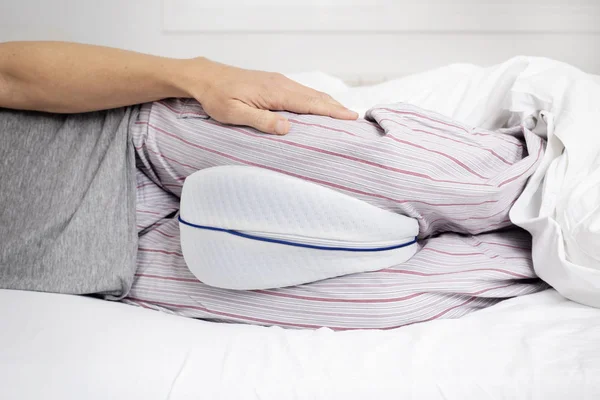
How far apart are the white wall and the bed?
137cm

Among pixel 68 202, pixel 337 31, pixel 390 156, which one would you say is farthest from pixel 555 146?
pixel 337 31

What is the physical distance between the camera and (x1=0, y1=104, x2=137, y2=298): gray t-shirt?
3.29 ft

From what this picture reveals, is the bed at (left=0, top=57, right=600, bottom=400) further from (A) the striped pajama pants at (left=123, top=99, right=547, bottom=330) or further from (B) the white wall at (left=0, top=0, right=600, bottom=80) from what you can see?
(B) the white wall at (left=0, top=0, right=600, bottom=80)

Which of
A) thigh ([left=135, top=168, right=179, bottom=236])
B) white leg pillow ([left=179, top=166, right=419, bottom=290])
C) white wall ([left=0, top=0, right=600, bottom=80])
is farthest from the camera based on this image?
white wall ([left=0, top=0, right=600, bottom=80])

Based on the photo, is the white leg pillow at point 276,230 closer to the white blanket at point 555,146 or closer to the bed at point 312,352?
the bed at point 312,352

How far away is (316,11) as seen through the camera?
2.27 m

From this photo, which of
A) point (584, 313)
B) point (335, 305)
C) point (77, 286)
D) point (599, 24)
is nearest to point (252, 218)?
point (335, 305)

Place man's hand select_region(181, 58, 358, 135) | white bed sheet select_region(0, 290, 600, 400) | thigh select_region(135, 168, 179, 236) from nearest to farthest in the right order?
white bed sheet select_region(0, 290, 600, 400) < man's hand select_region(181, 58, 358, 135) < thigh select_region(135, 168, 179, 236)

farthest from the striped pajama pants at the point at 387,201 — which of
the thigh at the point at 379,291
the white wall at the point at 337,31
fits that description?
the white wall at the point at 337,31

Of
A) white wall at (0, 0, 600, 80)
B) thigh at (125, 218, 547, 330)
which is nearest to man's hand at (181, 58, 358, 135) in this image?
thigh at (125, 218, 547, 330)

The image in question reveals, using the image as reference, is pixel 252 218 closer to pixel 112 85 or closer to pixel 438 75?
pixel 112 85

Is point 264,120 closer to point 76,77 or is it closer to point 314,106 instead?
point 314,106

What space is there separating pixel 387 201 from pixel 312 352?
244 millimetres

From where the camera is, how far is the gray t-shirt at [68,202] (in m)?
1.00
